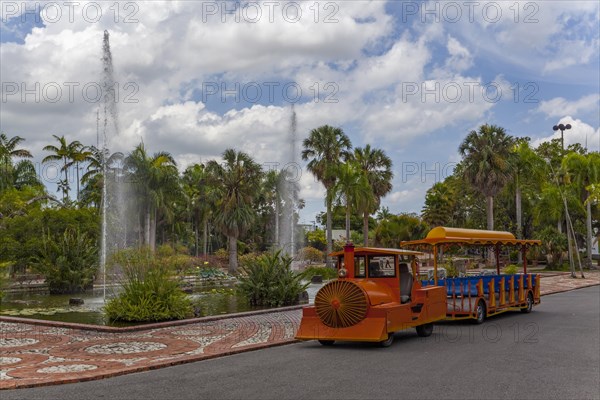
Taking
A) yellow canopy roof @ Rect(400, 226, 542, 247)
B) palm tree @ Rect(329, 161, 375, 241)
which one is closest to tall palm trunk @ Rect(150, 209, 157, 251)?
palm tree @ Rect(329, 161, 375, 241)

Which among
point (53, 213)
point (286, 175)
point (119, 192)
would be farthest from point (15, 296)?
point (286, 175)

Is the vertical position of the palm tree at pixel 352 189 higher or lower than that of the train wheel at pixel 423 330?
higher

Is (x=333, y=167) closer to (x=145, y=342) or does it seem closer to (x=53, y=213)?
(x=53, y=213)

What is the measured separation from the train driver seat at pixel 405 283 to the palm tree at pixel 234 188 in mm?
35198

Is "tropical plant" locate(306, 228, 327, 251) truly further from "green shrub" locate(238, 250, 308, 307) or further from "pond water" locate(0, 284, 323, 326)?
"green shrub" locate(238, 250, 308, 307)

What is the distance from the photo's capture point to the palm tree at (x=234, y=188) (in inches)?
1887

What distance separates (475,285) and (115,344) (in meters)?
9.47

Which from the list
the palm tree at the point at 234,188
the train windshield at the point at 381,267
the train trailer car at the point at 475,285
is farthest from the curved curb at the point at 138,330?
the palm tree at the point at 234,188

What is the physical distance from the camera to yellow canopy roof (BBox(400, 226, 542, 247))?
632 inches

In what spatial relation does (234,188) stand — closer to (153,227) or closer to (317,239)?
(153,227)

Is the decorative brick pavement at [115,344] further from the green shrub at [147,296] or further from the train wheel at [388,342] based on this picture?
the train wheel at [388,342]

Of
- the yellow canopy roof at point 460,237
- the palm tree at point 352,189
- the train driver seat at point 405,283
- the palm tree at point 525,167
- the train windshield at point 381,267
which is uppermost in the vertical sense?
the palm tree at point 525,167

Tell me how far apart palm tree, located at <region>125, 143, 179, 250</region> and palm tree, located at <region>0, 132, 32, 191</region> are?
34.8ft

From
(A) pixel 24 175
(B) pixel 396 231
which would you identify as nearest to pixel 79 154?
(A) pixel 24 175
